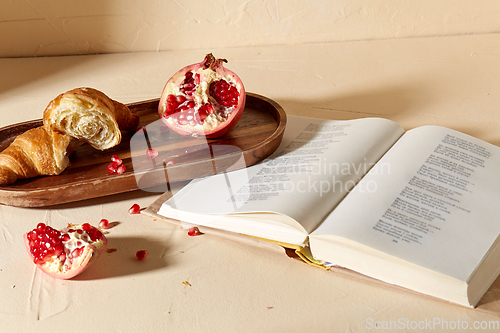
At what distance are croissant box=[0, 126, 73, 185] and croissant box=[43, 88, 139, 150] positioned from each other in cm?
3

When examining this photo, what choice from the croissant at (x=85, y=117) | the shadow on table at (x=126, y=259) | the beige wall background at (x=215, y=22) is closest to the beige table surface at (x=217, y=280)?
the shadow on table at (x=126, y=259)

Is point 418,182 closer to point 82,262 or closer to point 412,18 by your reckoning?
point 82,262

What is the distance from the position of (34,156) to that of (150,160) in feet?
0.87

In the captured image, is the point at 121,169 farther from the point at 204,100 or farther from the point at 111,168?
the point at 204,100

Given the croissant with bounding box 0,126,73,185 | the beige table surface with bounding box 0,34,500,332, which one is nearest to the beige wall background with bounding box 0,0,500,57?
the beige table surface with bounding box 0,34,500,332

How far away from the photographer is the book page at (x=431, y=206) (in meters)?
0.81

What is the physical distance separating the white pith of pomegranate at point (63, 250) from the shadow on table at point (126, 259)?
34 mm

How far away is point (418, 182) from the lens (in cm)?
97

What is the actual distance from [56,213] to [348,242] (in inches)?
26.5

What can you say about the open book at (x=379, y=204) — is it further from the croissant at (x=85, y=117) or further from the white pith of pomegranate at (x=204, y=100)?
the croissant at (x=85, y=117)

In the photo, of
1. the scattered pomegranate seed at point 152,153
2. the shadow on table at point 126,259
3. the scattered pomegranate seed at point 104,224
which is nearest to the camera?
the shadow on table at point 126,259

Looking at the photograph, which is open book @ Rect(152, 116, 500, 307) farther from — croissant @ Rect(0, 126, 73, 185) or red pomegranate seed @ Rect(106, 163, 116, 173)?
croissant @ Rect(0, 126, 73, 185)

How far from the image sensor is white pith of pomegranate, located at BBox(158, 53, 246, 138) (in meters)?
1.20

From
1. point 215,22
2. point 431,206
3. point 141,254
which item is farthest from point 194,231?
point 215,22
